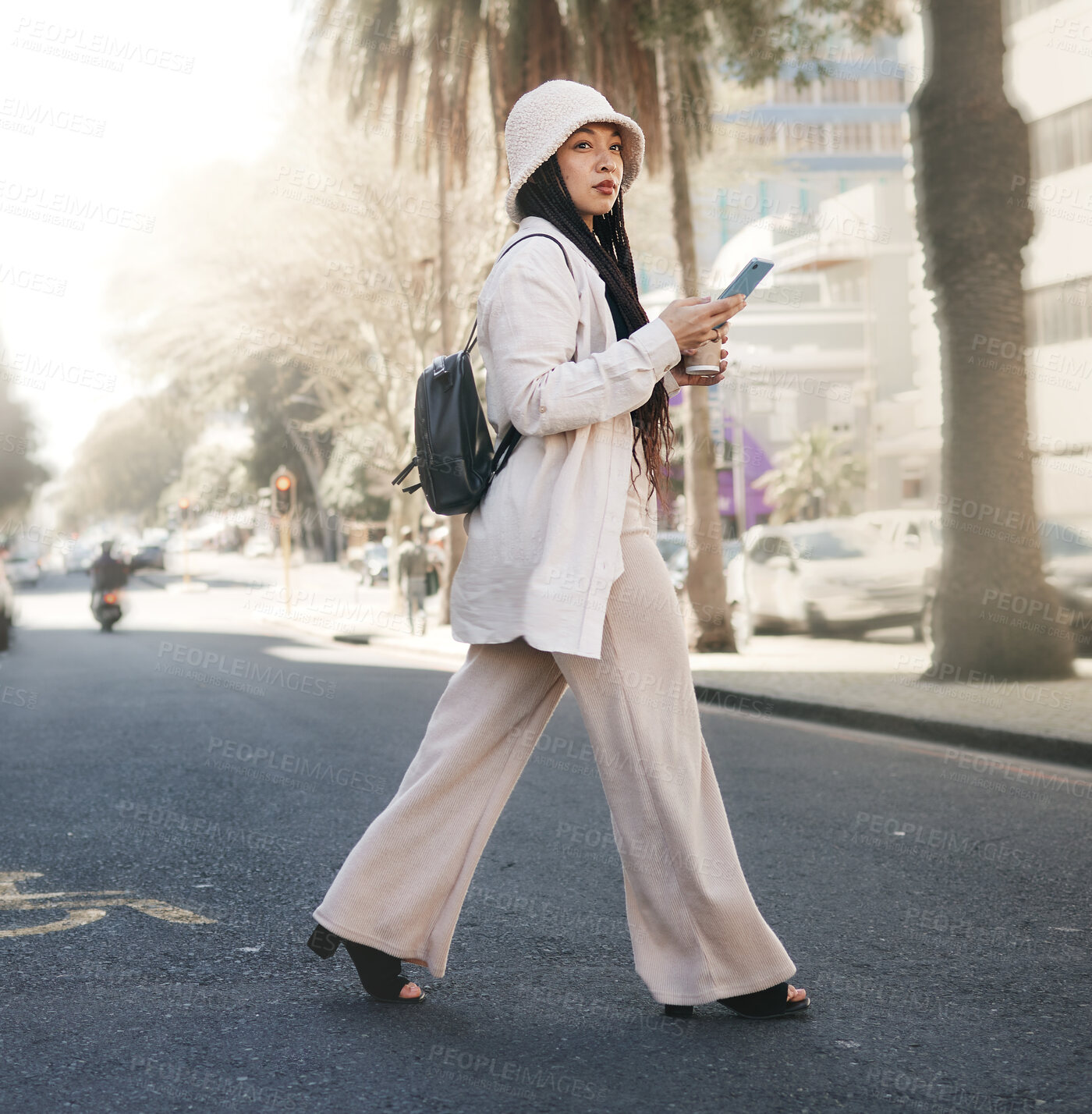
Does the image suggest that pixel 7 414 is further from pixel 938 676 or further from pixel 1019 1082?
pixel 1019 1082

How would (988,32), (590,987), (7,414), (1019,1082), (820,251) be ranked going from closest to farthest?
(1019,1082), (590,987), (988,32), (820,251), (7,414)

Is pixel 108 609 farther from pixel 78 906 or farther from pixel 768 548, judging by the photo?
pixel 78 906

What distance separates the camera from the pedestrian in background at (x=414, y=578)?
22688 millimetres

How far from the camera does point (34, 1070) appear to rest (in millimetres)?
2846

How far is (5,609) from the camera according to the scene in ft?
62.8

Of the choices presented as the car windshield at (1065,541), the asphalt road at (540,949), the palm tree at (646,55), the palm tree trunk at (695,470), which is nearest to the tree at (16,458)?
the palm tree at (646,55)

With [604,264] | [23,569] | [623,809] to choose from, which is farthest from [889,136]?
[623,809]

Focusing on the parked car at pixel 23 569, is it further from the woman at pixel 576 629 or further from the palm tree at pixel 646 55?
the woman at pixel 576 629

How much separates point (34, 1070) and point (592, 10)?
1368 centimetres

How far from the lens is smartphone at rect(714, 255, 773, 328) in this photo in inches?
116

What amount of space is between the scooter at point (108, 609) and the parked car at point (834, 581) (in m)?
10.6

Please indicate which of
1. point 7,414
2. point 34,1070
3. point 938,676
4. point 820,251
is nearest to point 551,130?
point 34,1070

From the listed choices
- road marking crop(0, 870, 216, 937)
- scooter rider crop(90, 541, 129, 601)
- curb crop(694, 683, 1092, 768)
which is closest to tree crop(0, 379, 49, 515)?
scooter rider crop(90, 541, 129, 601)

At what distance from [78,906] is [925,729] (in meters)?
5.86
